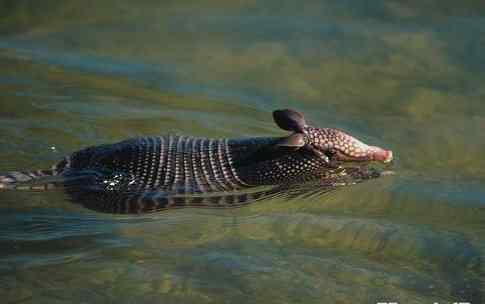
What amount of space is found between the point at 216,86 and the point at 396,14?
3.00 metres

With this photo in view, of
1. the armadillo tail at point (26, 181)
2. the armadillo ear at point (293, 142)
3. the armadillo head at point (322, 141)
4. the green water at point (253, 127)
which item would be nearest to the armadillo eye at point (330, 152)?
the armadillo head at point (322, 141)

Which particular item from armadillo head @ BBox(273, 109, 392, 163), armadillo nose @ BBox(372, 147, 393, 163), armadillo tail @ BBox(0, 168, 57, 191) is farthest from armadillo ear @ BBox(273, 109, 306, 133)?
armadillo tail @ BBox(0, 168, 57, 191)

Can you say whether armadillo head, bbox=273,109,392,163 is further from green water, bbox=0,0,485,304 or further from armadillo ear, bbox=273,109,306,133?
green water, bbox=0,0,485,304

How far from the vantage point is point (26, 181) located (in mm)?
7070

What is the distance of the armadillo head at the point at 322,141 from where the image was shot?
7264mm

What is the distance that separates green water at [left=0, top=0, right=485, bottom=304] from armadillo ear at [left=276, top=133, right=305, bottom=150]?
19.8 inches

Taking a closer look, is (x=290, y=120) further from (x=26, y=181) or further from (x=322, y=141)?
(x=26, y=181)

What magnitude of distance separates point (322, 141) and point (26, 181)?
254cm

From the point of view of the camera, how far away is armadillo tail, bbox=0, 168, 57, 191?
7.02 m

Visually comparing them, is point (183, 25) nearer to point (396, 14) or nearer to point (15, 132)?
point (396, 14)

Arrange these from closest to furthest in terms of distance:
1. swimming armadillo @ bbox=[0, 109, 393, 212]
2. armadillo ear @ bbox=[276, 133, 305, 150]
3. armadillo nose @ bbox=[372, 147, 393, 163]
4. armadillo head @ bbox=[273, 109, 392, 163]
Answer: swimming armadillo @ bbox=[0, 109, 393, 212], armadillo ear @ bbox=[276, 133, 305, 150], armadillo head @ bbox=[273, 109, 392, 163], armadillo nose @ bbox=[372, 147, 393, 163]

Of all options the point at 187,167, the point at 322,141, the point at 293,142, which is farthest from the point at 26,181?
the point at 322,141

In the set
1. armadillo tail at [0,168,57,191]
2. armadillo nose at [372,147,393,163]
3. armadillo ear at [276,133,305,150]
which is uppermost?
armadillo ear at [276,133,305,150]

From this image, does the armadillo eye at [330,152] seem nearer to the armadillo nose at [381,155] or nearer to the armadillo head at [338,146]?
the armadillo head at [338,146]
